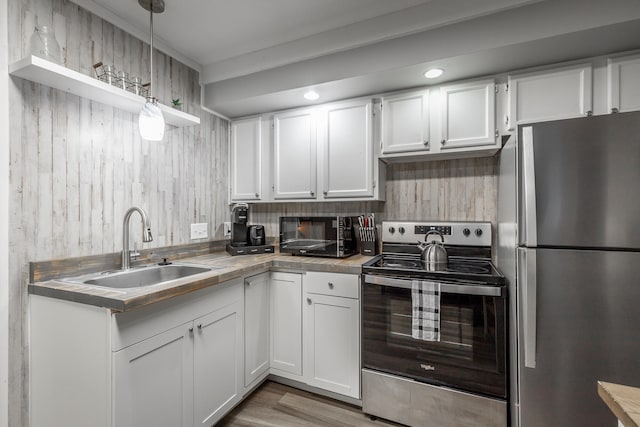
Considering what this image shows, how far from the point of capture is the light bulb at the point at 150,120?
1529 millimetres

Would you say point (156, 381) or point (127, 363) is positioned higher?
point (127, 363)

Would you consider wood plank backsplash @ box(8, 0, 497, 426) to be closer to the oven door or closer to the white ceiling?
the white ceiling

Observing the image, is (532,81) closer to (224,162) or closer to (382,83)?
(382,83)

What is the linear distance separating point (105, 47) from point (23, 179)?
2.96 feet

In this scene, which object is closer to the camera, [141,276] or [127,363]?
[127,363]

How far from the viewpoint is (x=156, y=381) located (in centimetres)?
136

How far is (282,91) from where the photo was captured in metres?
2.19

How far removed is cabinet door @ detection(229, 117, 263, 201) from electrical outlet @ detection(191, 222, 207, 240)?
42 centimetres

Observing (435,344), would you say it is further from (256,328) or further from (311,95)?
(311,95)

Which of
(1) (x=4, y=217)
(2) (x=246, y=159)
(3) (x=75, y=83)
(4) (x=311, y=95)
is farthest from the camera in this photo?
(2) (x=246, y=159)

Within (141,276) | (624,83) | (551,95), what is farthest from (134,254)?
(624,83)

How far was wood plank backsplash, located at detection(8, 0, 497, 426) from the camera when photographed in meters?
1.40

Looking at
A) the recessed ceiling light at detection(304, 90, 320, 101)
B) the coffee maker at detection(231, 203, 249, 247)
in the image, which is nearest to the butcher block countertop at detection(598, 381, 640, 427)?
the recessed ceiling light at detection(304, 90, 320, 101)

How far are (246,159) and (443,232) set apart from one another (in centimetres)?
178
